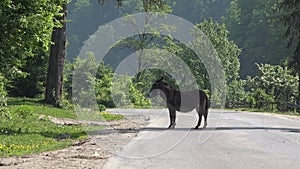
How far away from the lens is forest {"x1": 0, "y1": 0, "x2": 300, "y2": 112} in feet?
45.5

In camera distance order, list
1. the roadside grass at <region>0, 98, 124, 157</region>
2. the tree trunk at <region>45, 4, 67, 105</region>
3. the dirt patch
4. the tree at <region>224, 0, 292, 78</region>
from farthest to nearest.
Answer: the tree at <region>224, 0, 292, 78</region>
the tree trunk at <region>45, 4, 67, 105</region>
the roadside grass at <region>0, 98, 124, 157</region>
the dirt patch

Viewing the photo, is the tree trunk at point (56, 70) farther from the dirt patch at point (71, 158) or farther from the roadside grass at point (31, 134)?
the dirt patch at point (71, 158)

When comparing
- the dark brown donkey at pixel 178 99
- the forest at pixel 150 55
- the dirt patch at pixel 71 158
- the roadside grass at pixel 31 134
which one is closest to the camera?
the dirt patch at pixel 71 158

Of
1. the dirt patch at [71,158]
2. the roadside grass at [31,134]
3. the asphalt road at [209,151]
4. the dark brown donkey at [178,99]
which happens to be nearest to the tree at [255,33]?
the dark brown donkey at [178,99]

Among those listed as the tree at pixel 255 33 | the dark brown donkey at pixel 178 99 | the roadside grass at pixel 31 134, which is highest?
the tree at pixel 255 33

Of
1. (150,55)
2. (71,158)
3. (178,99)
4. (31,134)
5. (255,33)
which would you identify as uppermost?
(255,33)

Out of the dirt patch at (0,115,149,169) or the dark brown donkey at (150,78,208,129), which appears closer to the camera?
the dirt patch at (0,115,149,169)

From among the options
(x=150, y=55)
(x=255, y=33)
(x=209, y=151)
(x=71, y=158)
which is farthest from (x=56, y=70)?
(x=255, y=33)

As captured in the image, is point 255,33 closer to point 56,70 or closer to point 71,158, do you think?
point 56,70

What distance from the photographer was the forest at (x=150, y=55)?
45.5ft

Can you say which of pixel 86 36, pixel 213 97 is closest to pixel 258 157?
pixel 213 97

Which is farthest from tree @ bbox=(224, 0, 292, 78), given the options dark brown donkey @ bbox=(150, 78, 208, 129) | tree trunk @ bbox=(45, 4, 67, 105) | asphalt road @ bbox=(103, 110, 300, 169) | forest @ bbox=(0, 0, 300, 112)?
asphalt road @ bbox=(103, 110, 300, 169)

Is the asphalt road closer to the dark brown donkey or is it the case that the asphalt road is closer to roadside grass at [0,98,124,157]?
the dark brown donkey

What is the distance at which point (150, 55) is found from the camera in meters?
77.1
